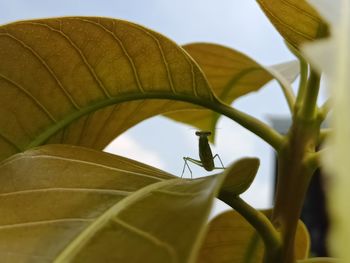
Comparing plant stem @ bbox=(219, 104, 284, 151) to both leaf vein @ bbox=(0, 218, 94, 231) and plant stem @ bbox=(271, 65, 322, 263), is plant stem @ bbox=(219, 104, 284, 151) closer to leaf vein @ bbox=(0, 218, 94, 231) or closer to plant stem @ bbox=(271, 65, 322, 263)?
plant stem @ bbox=(271, 65, 322, 263)

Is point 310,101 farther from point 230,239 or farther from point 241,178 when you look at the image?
point 230,239

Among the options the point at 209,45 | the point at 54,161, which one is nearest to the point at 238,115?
the point at 54,161

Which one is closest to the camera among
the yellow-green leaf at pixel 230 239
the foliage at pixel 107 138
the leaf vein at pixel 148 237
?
the leaf vein at pixel 148 237

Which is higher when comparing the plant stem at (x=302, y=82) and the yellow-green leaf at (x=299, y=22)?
the yellow-green leaf at (x=299, y=22)

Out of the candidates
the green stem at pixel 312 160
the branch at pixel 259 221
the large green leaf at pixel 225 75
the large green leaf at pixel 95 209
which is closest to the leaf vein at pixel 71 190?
the large green leaf at pixel 95 209

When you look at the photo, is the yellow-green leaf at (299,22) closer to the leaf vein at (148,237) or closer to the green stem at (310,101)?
the green stem at (310,101)
